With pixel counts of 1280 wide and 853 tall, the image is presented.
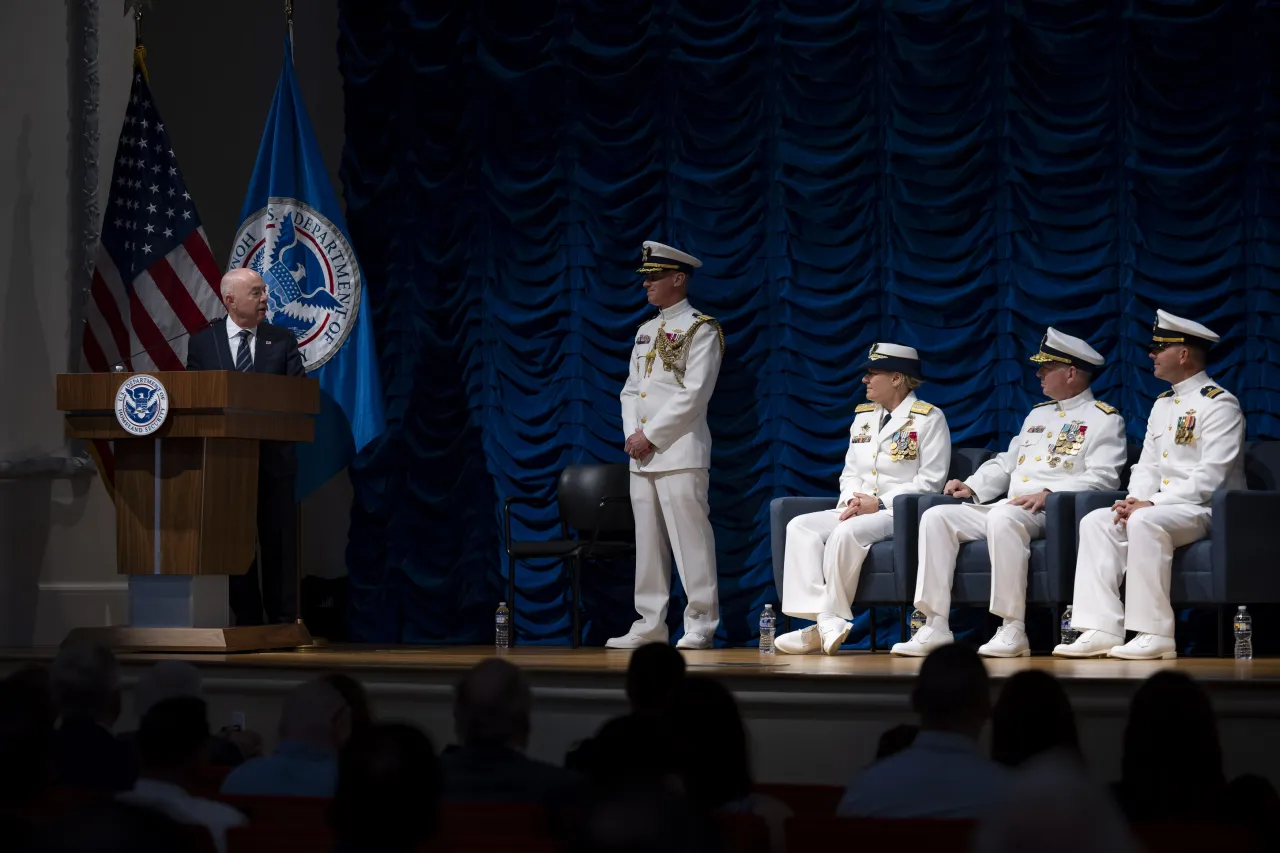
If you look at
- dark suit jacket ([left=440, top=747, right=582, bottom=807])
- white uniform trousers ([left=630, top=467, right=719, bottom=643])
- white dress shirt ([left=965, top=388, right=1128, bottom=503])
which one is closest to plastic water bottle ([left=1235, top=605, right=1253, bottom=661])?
white dress shirt ([left=965, top=388, right=1128, bottom=503])

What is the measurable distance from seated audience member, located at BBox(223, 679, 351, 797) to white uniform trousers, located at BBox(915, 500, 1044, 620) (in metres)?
3.73

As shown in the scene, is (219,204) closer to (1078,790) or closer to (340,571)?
(340,571)

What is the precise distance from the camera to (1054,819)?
4.24 ft

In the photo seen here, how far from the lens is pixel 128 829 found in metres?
1.42

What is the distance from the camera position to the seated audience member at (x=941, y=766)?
2432mm

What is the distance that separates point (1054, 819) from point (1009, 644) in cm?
497

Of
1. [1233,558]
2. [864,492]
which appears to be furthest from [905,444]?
[1233,558]

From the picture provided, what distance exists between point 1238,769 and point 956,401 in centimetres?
295

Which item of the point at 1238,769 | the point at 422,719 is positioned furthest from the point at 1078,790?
the point at 422,719

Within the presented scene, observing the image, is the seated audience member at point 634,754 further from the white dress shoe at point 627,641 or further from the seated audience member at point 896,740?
the white dress shoe at point 627,641

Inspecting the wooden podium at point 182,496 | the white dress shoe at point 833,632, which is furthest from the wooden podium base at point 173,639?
the white dress shoe at point 833,632

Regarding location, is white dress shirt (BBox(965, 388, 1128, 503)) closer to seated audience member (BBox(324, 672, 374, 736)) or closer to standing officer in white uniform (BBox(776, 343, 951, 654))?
standing officer in white uniform (BBox(776, 343, 951, 654))

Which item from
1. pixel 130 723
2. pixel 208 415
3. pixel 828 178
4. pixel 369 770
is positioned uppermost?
pixel 828 178

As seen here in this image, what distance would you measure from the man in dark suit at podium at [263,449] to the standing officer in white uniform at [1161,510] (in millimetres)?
3267
